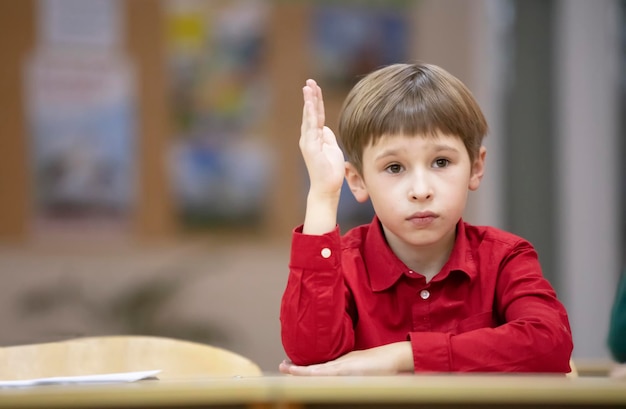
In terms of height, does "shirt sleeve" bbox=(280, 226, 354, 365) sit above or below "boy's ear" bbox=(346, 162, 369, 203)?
below

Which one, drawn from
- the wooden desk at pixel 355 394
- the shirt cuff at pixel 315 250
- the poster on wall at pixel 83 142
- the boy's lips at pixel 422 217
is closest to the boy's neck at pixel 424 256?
the boy's lips at pixel 422 217

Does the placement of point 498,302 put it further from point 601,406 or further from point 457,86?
point 601,406

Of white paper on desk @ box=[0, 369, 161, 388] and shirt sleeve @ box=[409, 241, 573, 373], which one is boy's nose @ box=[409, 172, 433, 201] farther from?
white paper on desk @ box=[0, 369, 161, 388]

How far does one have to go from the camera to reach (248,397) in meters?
0.78

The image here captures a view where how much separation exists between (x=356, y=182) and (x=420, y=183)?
188 mm

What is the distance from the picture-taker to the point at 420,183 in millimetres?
1282

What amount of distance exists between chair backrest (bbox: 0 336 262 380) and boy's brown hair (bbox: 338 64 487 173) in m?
0.40

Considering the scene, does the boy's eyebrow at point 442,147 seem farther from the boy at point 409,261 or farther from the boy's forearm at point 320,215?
the boy's forearm at point 320,215

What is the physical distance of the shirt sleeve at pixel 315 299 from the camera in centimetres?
122

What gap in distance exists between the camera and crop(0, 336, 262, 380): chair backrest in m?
1.44

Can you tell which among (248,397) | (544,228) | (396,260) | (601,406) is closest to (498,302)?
(396,260)

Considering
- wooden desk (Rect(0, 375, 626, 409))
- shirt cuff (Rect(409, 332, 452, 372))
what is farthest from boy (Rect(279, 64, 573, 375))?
wooden desk (Rect(0, 375, 626, 409))

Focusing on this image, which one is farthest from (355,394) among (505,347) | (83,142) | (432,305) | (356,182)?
(83,142)

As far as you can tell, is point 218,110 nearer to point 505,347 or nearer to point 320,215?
point 320,215
